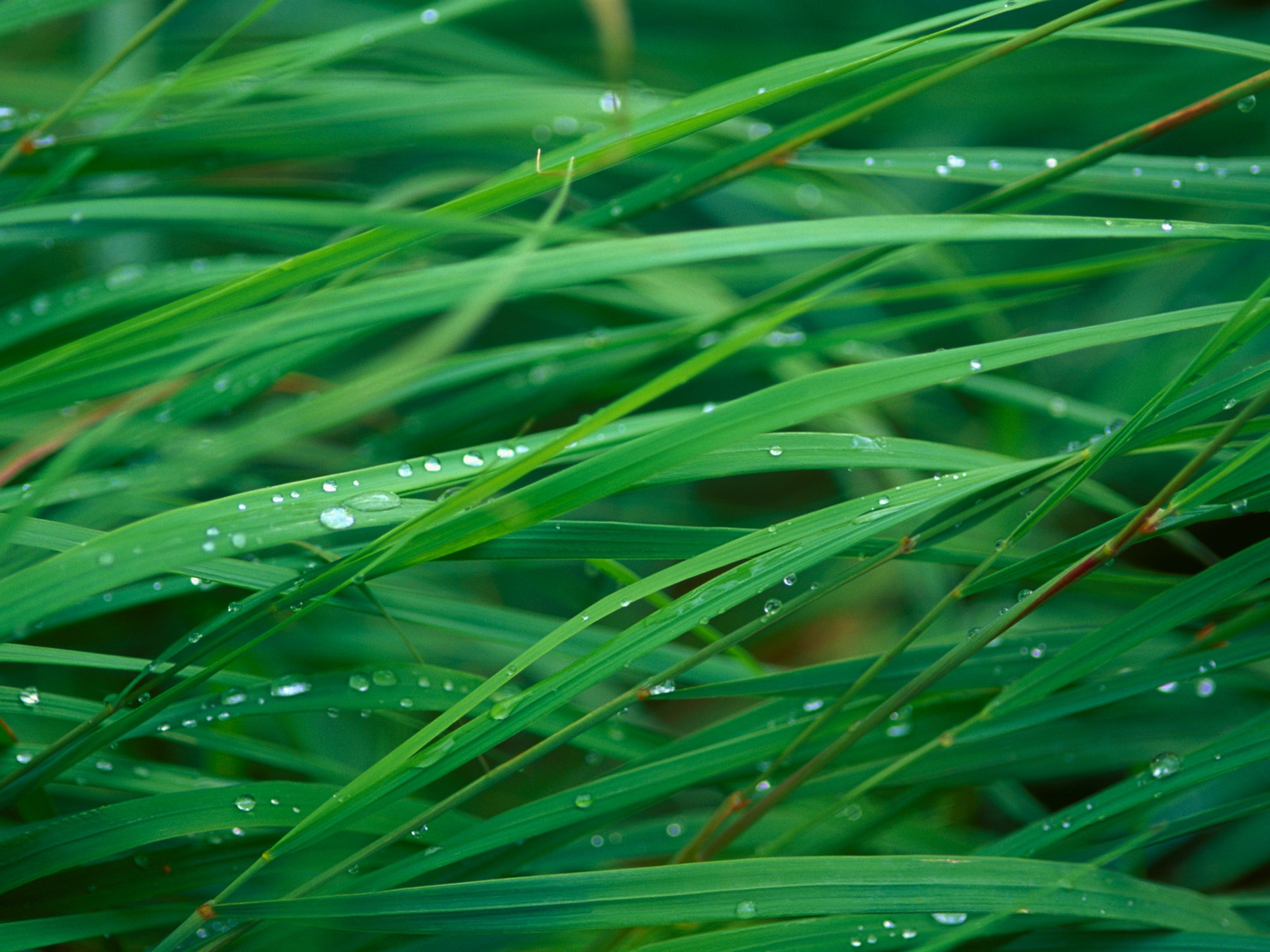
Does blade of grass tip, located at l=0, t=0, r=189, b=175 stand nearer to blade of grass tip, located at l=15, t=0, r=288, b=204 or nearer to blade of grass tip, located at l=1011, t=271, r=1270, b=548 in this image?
blade of grass tip, located at l=15, t=0, r=288, b=204

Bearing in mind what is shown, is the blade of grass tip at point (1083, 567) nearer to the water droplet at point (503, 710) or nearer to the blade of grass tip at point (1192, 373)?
the blade of grass tip at point (1192, 373)

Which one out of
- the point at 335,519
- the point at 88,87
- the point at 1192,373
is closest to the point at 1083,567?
the point at 1192,373

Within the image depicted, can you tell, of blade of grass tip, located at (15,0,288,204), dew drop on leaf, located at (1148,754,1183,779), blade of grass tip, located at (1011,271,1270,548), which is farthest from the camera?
blade of grass tip, located at (15,0,288,204)

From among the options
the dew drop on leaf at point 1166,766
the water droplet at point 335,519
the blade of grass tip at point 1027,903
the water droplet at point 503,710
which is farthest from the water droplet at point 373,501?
the dew drop on leaf at point 1166,766

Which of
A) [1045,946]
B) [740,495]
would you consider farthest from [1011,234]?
[740,495]

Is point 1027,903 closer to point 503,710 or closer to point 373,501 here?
point 503,710

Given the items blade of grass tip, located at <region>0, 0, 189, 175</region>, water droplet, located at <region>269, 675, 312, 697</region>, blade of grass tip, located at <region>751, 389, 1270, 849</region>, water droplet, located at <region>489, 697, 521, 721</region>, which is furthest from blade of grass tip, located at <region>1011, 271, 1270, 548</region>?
blade of grass tip, located at <region>0, 0, 189, 175</region>
